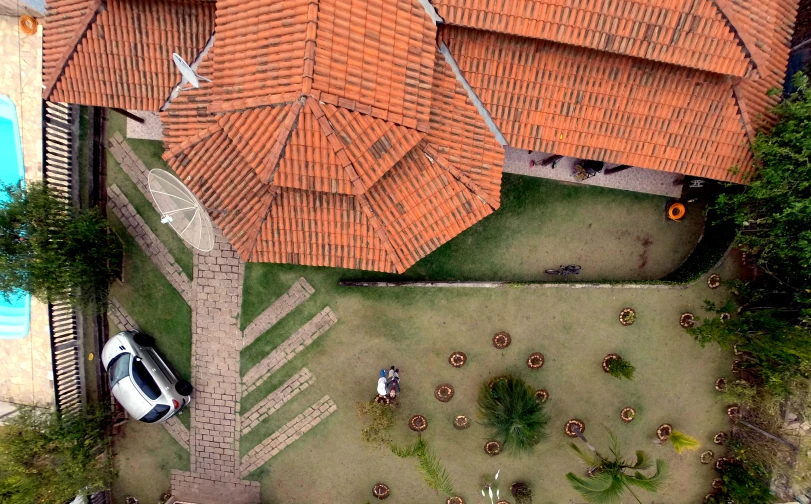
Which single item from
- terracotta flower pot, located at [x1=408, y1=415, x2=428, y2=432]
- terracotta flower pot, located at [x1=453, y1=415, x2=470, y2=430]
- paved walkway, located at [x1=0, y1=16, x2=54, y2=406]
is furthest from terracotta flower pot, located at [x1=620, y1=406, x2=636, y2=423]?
paved walkway, located at [x1=0, y1=16, x2=54, y2=406]

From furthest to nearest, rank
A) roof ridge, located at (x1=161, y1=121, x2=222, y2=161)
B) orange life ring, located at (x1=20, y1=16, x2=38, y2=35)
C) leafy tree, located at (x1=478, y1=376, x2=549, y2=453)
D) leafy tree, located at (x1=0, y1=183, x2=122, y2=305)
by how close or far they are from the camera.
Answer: orange life ring, located at (x1=20, y1=16, x2=38, y2=35), leafy tree, located at (x1=478, y1=376, x2=549, y2=453), leafy tree, located at (x1=0, y1=183, x2=122, y2=305), roof ridge, located at (x1=161, y1=121, x2=222, y2=161)

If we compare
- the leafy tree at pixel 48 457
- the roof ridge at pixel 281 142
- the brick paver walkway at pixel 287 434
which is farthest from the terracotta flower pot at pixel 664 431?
the leafy tree at pixel 48 457

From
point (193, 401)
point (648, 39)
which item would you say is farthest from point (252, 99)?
point (193, 401)

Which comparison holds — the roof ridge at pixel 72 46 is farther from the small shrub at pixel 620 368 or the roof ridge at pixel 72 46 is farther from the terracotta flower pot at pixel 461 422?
the small shrub at pixel 620 368

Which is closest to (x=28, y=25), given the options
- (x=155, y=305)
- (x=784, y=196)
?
(x=155, y=305)

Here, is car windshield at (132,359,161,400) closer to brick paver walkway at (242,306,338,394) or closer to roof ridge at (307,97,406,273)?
brick paver walkway at (242,306,338,394)
